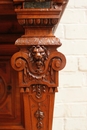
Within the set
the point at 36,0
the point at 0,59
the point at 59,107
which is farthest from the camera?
the point at 59,107

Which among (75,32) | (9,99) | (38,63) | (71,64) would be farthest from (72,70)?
(38,63)

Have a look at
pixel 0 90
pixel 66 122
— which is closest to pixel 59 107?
pixel 66 122

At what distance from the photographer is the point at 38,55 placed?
512 mm

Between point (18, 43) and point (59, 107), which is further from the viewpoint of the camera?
point (59, 107)

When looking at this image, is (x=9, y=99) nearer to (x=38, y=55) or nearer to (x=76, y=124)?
(x=38, y=55)

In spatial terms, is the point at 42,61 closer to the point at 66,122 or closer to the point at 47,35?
the point at 47,35

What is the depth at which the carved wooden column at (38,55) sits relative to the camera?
51 centimetres

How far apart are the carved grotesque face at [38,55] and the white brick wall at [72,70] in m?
0.58

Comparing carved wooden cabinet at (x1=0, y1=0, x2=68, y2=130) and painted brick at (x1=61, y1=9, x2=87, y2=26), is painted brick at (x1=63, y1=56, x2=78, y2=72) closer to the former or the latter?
painted brick at (x1=61, y1=9, x2=87, y2=26)

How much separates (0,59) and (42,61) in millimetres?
197

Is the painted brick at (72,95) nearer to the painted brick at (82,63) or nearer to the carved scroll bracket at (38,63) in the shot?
the painted brick at (82,63)

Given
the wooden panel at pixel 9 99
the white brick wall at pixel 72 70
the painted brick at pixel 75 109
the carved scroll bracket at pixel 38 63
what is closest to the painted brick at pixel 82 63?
the white brick wall at pixel 72 70

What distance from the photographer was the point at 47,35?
1.73 ft

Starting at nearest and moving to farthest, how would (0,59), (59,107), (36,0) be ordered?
(36,0), (0,59), (59,107)
